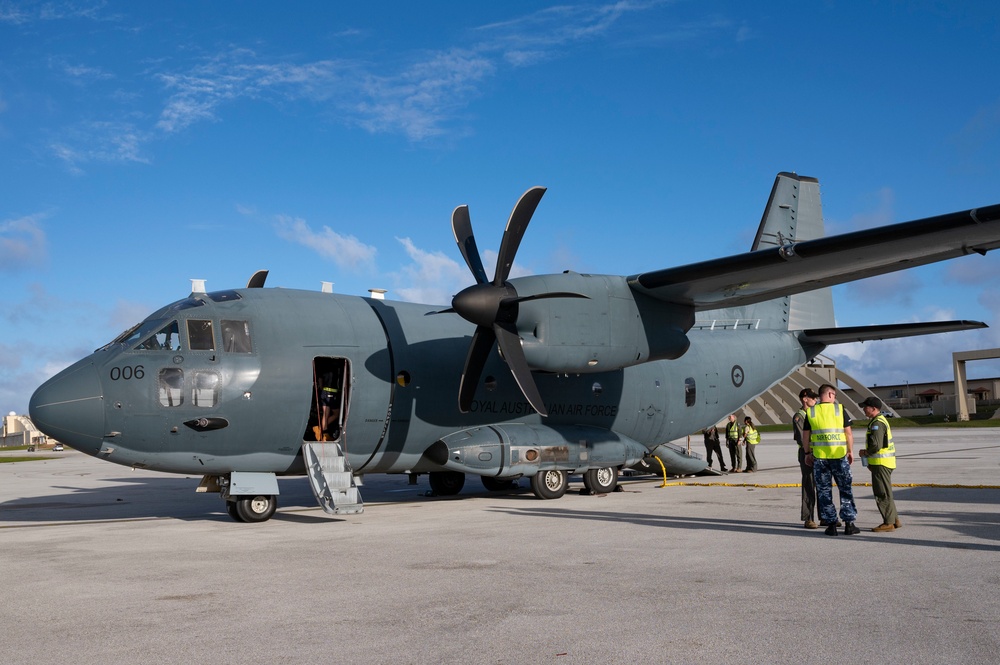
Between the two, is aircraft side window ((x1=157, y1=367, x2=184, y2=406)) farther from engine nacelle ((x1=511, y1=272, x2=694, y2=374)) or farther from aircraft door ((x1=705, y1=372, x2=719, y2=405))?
aircraft door ((x1=705, y1=372, x2=719, y2=405))

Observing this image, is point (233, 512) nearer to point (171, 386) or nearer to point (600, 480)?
point (171, 386)

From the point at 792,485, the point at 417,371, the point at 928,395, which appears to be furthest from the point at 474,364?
the point at 928,395

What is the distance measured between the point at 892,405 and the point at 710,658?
111681 mm

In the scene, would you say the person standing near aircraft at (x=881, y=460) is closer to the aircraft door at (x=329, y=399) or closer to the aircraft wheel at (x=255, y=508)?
the aircraft door at (x=329, y=399)

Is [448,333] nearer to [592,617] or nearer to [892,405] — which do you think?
[592,617]

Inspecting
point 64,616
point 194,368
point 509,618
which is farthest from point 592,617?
point 194,368

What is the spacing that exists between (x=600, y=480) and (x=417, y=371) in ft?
15.7

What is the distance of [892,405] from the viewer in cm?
10575

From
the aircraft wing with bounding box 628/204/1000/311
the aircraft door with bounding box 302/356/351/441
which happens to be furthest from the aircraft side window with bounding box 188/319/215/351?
the aircraft wing with bounding box 628/204/1000/311

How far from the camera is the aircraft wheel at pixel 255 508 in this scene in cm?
1396

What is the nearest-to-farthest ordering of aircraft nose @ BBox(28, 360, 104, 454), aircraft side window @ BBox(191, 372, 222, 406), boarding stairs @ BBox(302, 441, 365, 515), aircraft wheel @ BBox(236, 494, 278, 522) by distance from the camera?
aircraft nose @ BBox(28, 360, 104, 454), aircraft side window @ BBox(191, 372, 222, 406), boarding stairs @ BBox(302, 441, 365, 515), aircraft wheel @ BBox(236, 494, 278, 522)

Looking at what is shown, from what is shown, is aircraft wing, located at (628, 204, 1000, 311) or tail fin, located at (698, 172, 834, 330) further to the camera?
tail fin, located at (698, 172, 834, 330)

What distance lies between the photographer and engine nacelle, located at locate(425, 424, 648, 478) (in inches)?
608

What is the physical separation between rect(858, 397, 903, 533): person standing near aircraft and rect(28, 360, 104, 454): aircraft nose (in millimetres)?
11040
